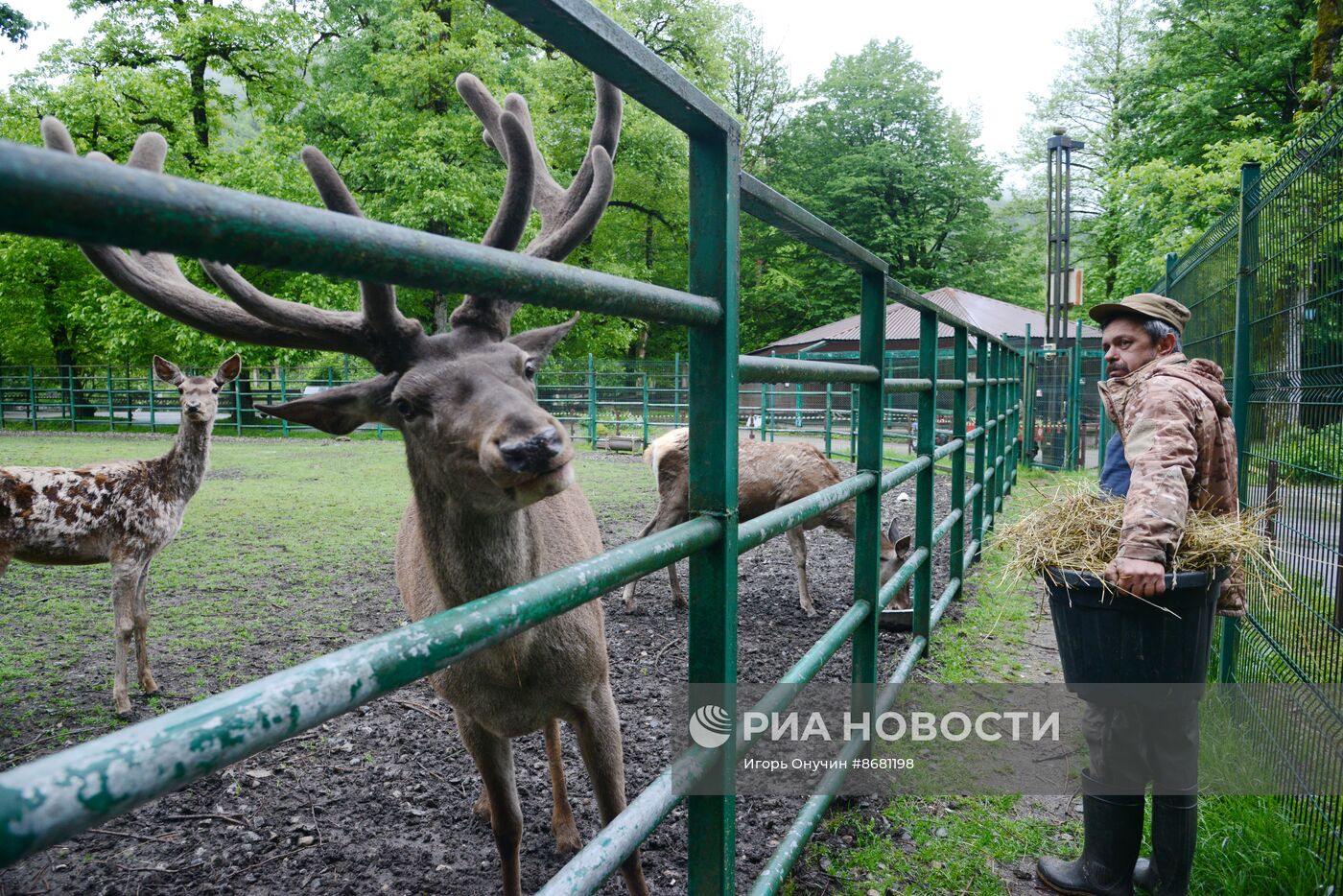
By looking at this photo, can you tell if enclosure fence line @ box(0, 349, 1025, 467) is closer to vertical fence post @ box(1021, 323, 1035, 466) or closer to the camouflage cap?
vertical fence post @ box(1021, 323, 1035, 466)

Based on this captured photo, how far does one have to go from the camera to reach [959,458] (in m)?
5.50

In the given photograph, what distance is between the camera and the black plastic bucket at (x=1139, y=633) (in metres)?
2.38

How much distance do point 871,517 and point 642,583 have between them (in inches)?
155

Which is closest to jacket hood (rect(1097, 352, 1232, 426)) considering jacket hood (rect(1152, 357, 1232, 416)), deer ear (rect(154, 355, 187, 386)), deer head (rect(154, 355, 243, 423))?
jacket hood (rect(1152, 357, 1232, 416))

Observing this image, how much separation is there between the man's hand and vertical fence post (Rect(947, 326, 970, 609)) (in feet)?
10.1

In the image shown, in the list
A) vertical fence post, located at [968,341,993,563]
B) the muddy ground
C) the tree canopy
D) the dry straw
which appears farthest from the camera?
the tree canopy

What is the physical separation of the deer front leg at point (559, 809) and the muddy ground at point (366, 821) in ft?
0.17

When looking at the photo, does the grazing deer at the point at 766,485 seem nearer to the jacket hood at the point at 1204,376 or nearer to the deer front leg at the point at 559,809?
the deer front leg at the point at 559,809

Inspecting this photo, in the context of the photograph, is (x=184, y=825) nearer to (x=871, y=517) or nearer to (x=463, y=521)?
(x=463, y=521)

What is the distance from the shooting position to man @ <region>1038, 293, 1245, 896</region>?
7.66ft

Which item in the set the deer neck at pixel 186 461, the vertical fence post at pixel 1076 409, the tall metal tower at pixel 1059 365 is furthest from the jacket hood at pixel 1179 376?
the tall metal tower at pixel 1059 365

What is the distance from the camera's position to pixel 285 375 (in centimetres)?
2269

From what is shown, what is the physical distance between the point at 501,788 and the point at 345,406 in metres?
1.38

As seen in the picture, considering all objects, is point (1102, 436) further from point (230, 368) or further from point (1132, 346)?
point (230, 368)
